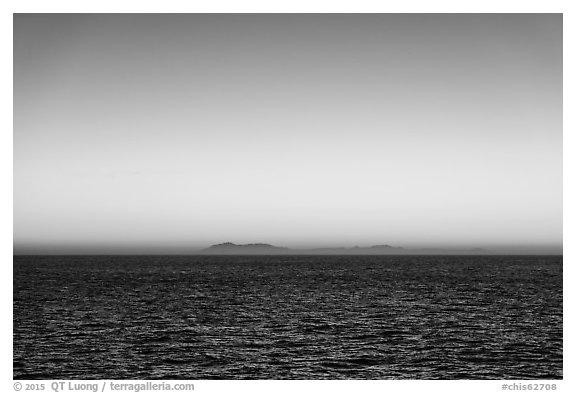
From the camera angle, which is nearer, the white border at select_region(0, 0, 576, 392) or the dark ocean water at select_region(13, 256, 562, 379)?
the white border at select_region(0, 0, 576, 392)

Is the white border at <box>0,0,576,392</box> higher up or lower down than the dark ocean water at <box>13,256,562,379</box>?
higher up
